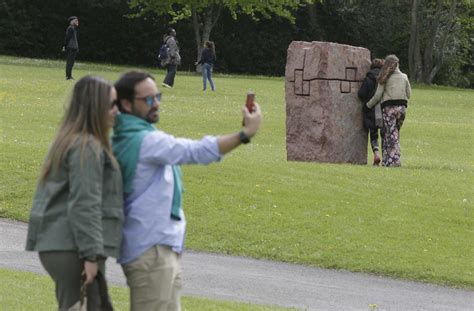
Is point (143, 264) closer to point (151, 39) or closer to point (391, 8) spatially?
point (151, 39)

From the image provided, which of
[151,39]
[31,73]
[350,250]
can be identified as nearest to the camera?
[350,250]

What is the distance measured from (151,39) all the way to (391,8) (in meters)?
13.9

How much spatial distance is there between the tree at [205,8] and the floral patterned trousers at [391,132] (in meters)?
34.7

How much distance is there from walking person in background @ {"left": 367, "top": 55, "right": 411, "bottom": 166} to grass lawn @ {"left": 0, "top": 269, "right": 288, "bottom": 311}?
33.3 ft

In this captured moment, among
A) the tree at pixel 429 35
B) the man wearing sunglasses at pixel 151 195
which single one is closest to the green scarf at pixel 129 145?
the man wearing sunglasses at pixel 151 195

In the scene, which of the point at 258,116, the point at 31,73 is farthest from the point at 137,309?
the point at 31,73

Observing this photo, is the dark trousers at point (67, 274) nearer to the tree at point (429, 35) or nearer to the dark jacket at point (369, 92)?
the dark jacket at point (369, 92)

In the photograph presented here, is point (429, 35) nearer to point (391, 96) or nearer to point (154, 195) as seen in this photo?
point (391, 96)

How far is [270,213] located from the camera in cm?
1536

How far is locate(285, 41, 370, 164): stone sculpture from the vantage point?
20188mm

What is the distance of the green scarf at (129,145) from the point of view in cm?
629

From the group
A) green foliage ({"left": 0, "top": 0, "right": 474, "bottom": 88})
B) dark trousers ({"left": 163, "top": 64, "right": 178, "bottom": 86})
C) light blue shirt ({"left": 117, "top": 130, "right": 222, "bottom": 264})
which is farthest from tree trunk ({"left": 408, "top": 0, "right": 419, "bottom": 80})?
light blue shirt ({"left": 117, "top": 130, "right": 222, "bottom": 264})

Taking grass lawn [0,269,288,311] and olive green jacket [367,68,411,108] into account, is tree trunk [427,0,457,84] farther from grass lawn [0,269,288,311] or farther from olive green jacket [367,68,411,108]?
grass lawn [0,269,288,311]

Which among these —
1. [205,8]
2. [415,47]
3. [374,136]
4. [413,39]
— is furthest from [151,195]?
[415,47]
